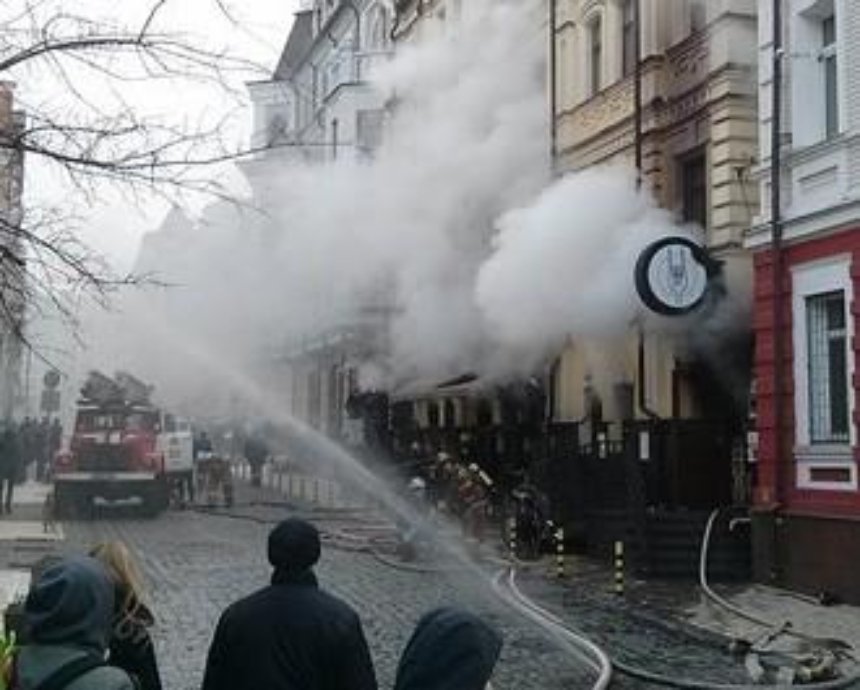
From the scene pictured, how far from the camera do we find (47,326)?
8695 mm

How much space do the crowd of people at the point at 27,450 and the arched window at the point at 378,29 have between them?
1392 cm

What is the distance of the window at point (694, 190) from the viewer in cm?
1938

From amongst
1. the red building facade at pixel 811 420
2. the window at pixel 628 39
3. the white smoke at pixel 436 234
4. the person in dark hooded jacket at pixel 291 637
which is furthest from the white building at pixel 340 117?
the person in dark hooded jacket at pixel 291 637

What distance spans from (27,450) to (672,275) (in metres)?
23.9

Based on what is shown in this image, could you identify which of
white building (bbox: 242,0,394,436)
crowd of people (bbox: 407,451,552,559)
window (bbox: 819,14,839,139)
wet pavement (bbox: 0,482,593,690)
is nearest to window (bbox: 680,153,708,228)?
window (bbox: 819,14,839,139)

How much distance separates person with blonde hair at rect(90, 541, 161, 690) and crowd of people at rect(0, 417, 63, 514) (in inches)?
871

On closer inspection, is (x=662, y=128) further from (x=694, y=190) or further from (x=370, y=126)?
(x=370, y=126)

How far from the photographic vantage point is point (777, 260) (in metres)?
16.0

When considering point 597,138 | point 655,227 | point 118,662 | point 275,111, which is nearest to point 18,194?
point 275,111

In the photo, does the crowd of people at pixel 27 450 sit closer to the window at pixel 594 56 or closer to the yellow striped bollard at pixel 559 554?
the yellow striped bollard at pixel 559 554

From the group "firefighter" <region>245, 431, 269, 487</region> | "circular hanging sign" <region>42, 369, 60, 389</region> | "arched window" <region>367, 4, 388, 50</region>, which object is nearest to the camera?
"circular hanging sign" <region>42, 369, 60, 389</region>

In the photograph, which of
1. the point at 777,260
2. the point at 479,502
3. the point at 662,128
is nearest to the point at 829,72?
the point at 777,260

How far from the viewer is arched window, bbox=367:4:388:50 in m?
38.2

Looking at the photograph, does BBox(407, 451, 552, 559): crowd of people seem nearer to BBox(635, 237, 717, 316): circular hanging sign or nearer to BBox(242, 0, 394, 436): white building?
BBox(635, 237, 717, 316): circular hanging sign
